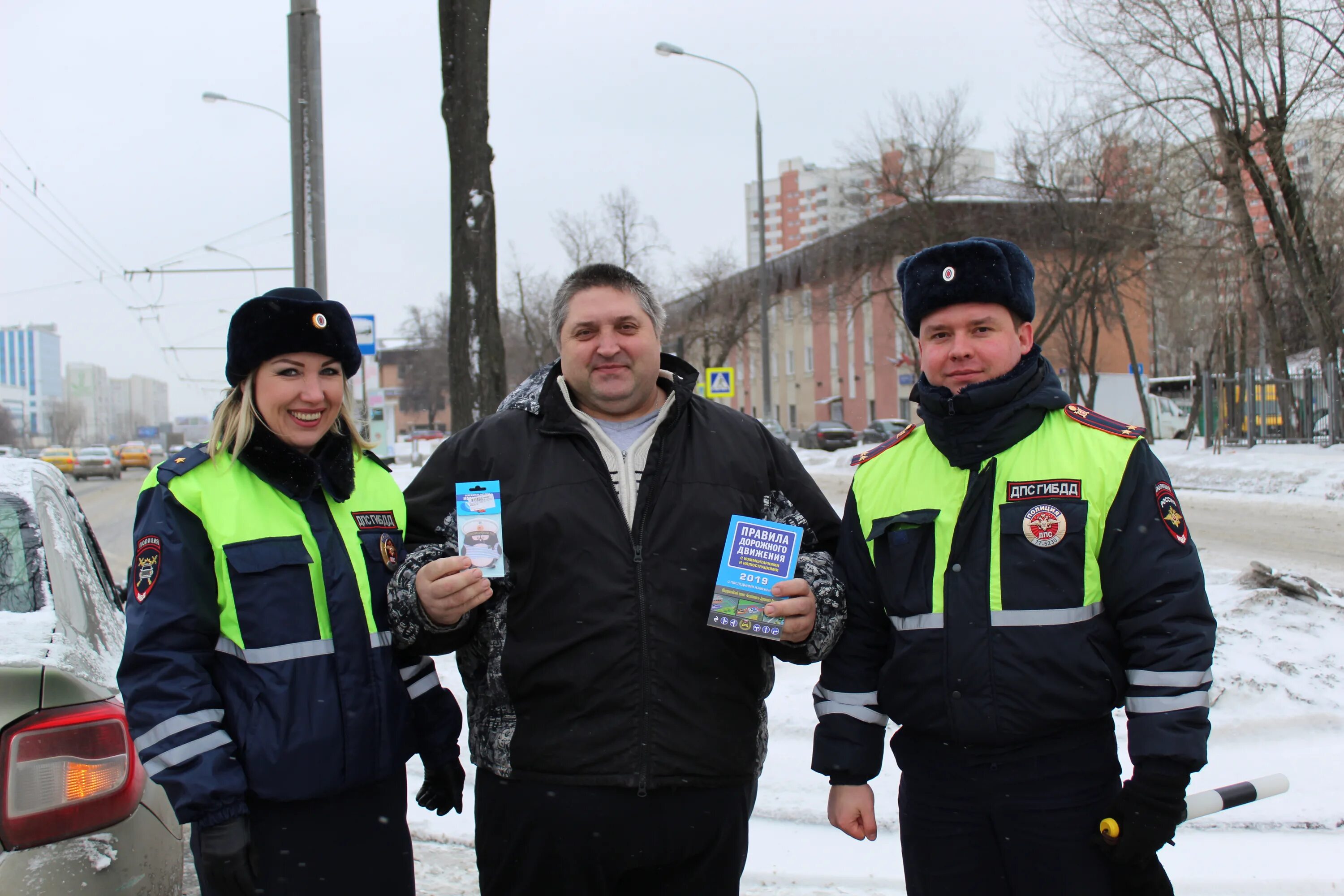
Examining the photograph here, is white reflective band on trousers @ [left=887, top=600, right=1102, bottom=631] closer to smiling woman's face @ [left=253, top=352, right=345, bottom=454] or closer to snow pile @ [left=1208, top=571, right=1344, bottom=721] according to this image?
smiling woman's face @ [left=253, top=352, right=345, bottom=454]

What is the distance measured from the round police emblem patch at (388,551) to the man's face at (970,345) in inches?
55.7

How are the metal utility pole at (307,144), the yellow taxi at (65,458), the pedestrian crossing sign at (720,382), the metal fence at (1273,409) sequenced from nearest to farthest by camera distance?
the metal utility pole at (307,144) → the metal fence at (1273,409) → the pedestrian crossing sign at (720,382) → the yellow taxi at (65,458)

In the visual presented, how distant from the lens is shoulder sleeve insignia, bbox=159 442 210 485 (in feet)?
7.55

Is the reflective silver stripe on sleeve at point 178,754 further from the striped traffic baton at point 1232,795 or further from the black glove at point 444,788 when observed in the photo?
the striped traffic baton at point 1232,795

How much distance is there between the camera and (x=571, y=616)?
7.77 feet

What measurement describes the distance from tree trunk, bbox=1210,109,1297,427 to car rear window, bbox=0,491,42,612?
21.5m

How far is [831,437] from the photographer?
135ft

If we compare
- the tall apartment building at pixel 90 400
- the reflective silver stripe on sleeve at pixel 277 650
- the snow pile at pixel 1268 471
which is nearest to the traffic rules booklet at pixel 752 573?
the reflective silver stripe on sleeve at pixel 277 650

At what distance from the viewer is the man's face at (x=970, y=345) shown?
2383mm

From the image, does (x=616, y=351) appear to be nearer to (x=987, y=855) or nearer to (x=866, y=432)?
(x=987, y=855)

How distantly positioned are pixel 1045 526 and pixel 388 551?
1.58m

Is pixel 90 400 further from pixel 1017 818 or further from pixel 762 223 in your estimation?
pixel 1017 818

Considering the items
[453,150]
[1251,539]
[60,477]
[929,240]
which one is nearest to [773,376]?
[929,240]

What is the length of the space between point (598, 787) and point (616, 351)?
3.46ft
